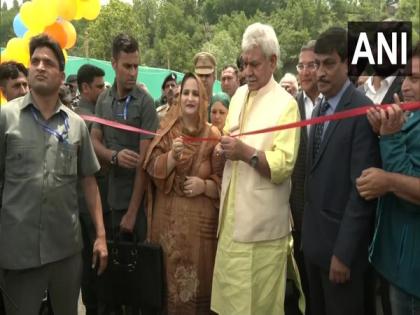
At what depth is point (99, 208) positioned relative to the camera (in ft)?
9.27

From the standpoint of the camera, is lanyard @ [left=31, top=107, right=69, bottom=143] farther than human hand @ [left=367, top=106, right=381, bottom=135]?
Yes

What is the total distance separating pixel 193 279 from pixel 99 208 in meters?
0.77

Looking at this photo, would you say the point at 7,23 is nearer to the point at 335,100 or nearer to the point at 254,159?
the point at 254,159

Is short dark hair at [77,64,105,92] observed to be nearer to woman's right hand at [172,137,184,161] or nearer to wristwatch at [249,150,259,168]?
woman's right hand at [172,137,184,161]

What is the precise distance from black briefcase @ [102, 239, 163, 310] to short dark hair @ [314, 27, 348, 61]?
5.26 feet

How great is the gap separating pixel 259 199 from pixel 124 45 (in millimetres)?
1498

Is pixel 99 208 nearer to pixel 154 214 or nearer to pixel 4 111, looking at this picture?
pixel 154 214

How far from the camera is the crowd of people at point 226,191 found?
7.50 ft

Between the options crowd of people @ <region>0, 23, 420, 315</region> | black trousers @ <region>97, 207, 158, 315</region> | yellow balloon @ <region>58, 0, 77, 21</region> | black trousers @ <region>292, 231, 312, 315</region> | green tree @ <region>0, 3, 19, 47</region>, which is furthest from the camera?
green tree @ <region>0, 3, 19, 47</region>

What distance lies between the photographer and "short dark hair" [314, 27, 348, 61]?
2.49 meters

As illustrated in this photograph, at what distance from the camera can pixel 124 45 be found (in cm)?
329

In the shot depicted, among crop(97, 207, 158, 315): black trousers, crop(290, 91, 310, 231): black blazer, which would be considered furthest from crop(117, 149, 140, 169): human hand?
crop(290, 91, 310, 231): black blazer

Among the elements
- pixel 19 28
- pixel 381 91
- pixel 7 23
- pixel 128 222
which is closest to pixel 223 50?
pixel 7 23

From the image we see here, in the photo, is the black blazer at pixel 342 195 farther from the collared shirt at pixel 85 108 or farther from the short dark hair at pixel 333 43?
the collared shirt at pixel 85 108
